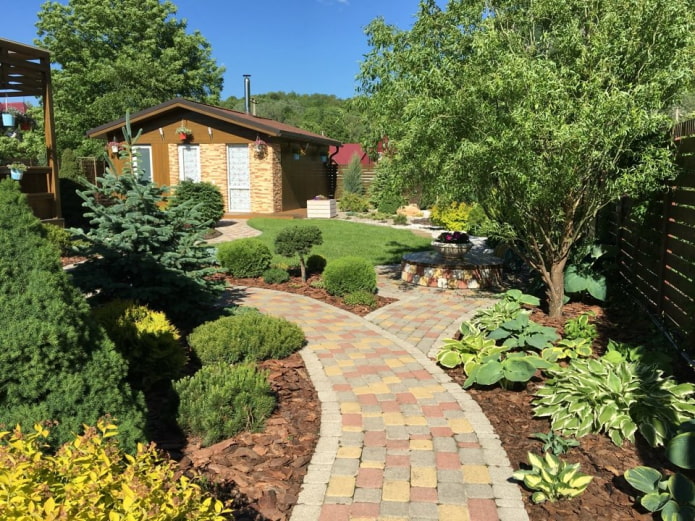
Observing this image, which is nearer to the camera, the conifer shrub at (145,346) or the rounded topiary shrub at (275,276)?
the conifer shrub at (145,346)

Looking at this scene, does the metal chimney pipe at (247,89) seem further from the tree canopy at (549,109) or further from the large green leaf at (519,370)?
the large green leaf at (519,370)

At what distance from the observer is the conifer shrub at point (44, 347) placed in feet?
7.98

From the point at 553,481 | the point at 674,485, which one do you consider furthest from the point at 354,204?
the point at 674,485

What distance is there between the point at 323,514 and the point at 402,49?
22.6ft

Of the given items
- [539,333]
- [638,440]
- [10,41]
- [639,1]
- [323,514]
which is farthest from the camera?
[10,41]

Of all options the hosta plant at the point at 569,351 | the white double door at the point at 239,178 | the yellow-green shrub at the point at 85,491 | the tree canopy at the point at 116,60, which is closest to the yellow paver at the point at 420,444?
the hosta plant at the point at 569,351

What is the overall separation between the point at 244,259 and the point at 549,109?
5.49 meters

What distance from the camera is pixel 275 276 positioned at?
8.65 metres

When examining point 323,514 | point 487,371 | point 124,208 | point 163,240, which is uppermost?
point 124,208

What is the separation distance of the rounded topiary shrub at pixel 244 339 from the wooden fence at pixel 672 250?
3706 millimetres

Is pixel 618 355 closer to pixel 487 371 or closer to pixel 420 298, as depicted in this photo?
pixel 487 371

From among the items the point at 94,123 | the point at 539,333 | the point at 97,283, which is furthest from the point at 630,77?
the point at 94,123

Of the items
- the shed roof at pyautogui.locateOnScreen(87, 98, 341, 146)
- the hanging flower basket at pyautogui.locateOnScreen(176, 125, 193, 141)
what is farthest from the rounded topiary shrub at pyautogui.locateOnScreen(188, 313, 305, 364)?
the hanging flower basket at pyautogui.locateOnScreen(176, 125, 193, 141)

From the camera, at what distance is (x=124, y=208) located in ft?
18.1
